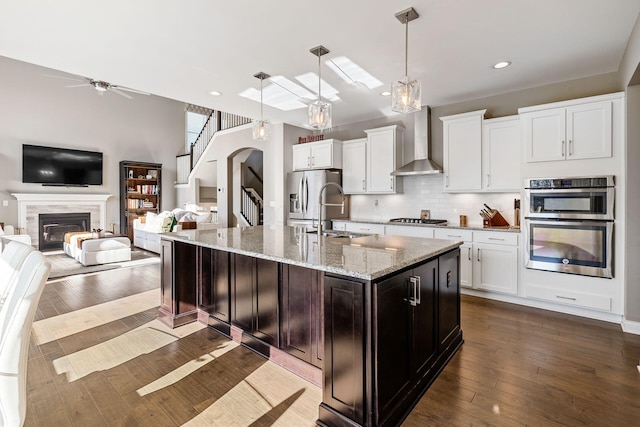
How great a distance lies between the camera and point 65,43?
9.65 ft

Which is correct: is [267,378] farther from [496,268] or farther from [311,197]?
[311,197]

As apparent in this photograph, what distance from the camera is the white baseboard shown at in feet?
9.93

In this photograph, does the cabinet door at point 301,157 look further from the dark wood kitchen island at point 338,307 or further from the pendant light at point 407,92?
the pendant light at point 407,92

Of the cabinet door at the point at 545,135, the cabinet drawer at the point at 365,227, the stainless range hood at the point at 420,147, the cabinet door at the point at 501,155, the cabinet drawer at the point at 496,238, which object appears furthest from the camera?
the cabinet drawer at the point at 365,227

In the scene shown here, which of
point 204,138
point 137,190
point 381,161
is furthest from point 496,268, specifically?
point 137,190

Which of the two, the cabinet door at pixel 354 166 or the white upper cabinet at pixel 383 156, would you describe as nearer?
the white upper cabinet at pixel 383 156

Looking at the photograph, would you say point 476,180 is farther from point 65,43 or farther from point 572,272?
point 65,43

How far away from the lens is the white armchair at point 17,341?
1059 mm

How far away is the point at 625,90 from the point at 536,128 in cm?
77

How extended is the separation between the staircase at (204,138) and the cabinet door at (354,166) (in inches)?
110

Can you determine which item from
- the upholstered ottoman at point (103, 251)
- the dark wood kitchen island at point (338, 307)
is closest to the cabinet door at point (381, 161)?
the dark wood kitchen island at point (338, 307)

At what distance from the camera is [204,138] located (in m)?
9.24

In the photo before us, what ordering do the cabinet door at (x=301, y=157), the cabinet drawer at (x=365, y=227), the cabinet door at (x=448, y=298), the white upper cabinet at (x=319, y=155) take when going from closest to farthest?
the cabinet door at (x=448, y=298)
the cabinet drawer at (x=365, y=227)
the white upper cabinet at (x=319, y=155)
the cabinet door at (x=301, y=157)

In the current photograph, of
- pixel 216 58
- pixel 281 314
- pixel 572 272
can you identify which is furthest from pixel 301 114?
pixel 572 272
